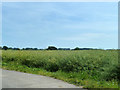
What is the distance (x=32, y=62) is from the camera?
14797mm

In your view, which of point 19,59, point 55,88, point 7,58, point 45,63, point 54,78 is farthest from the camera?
point 7,58

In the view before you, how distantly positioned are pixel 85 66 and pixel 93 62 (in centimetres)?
54

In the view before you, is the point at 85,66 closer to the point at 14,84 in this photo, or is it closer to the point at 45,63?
the point at 45,63

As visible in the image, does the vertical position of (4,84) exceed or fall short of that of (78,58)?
it falls short

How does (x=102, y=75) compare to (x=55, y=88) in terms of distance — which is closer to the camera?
(x=55, y=88)

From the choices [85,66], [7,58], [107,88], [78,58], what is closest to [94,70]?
[85,66]

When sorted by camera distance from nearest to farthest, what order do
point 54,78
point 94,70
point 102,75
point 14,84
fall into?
point 14,84 → point 54,78 → point 102,75 → point 94,70

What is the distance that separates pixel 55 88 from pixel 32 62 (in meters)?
8.35

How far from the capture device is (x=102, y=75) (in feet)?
30.2

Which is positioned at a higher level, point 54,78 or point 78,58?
point 78,58

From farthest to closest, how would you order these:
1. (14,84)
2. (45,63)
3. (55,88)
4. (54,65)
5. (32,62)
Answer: (32,62) → (45,63) → (54,65) → (14,84) → (55,88)

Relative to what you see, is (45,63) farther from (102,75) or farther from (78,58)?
(102,75)

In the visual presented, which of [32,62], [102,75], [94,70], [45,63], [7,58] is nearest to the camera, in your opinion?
[102,75]

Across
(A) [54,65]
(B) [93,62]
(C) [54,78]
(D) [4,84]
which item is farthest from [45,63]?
(D) [4,84]
